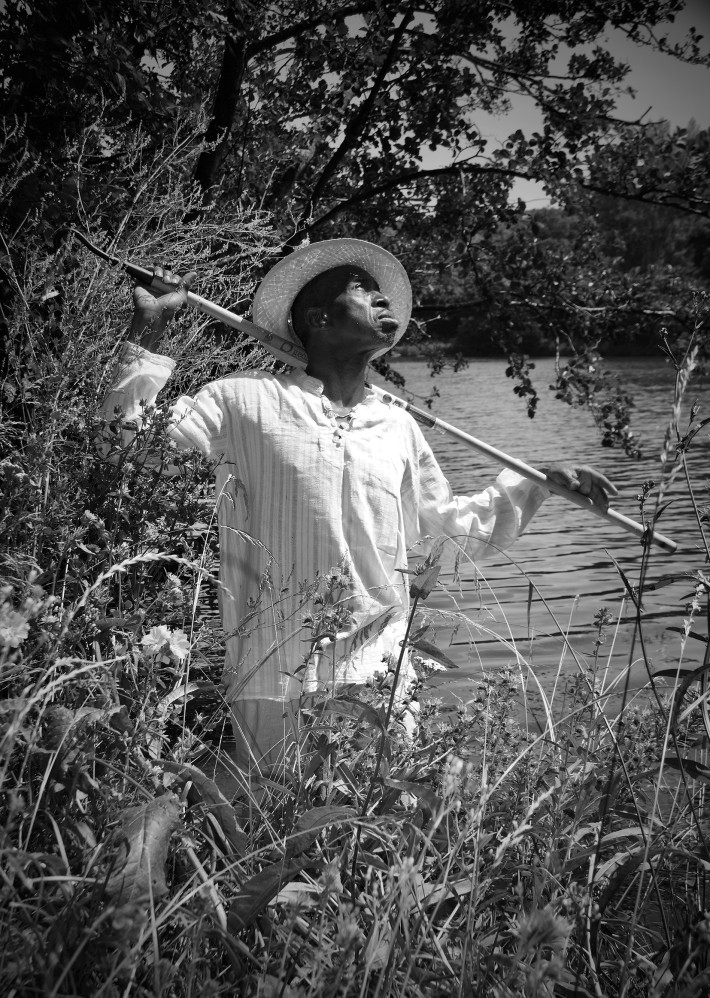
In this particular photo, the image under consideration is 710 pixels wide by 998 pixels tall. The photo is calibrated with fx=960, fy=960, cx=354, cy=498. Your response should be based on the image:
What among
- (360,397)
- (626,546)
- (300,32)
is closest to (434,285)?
(300,32)

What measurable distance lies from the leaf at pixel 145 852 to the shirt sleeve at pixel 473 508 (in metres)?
1.79

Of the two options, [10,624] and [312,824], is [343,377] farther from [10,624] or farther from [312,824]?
[10,624]

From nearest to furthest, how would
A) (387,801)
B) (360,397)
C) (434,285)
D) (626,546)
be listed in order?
(387,801) < (360,397) < (434,285) < (626,546)

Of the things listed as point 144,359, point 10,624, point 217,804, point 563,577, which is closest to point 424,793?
point 217,804

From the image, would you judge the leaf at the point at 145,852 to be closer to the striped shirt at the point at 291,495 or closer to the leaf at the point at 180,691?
the leaf at the point at 180,691

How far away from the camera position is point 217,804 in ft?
5.31

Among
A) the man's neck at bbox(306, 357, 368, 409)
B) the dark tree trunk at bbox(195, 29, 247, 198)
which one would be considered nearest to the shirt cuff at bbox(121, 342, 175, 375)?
the man's neck at bbox(306, 357, 368, 409)

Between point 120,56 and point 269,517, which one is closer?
point 269,517

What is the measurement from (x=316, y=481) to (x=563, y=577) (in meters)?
6.09

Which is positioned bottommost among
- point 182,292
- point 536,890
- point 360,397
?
point 536,890

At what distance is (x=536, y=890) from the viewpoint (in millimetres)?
1608

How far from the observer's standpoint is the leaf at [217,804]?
63.7 inches

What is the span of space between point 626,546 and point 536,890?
351 inches

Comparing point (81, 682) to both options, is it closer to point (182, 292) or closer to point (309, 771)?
point (309, 771)
